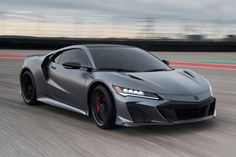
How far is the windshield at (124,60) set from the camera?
7.29 m

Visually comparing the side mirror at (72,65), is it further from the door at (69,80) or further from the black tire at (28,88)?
the black tire at (28,88)

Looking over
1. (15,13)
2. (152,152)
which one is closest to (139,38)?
(15,13)

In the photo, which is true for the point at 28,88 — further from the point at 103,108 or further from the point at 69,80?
the point at 103,108

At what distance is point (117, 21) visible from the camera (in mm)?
27703

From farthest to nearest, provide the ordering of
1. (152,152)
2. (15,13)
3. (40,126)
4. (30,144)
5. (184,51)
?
(184,51) → (15,13) → (40,126) → (30,144) → (152,152)

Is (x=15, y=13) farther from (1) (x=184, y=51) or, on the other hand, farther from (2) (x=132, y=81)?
(2) (x=132, y=81)

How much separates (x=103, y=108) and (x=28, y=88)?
284 cm

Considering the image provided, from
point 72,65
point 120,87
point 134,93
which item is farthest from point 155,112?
point 72,65

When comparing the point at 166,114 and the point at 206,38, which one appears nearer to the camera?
the point at 166,114

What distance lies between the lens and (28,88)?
358 inches

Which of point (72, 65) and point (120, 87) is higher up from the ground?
point (72, 65)

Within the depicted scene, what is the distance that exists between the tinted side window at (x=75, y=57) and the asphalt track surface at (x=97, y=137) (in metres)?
0.89

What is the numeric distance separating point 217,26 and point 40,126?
2363 centimetres

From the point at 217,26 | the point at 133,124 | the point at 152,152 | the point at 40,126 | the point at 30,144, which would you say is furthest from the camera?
the point at 217,26
